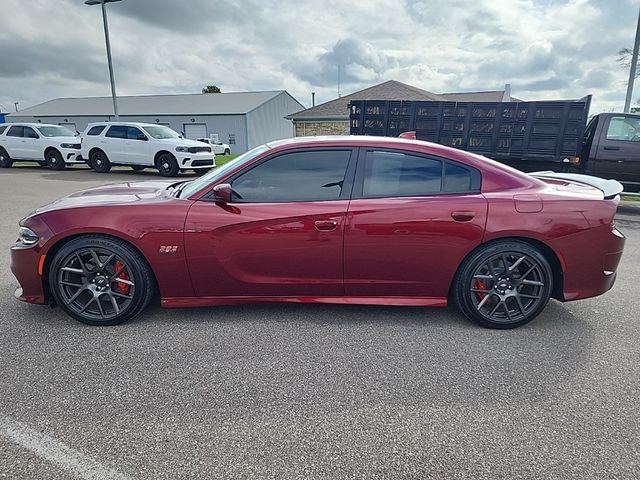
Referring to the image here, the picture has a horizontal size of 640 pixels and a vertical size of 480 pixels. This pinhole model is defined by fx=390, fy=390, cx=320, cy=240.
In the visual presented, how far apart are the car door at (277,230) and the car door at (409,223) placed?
0.43ft

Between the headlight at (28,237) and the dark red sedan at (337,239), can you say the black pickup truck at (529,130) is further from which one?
the headlight at (28,237)

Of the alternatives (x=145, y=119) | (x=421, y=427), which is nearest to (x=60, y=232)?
(x=421, y=427)

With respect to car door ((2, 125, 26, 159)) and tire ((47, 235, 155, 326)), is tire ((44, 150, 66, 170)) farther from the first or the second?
tire ((47, 235, 155, 326))

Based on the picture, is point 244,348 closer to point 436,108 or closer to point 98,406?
point 98,406

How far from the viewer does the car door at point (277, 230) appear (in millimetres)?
2988

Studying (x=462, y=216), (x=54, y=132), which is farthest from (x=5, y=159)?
(x=462, y=216)

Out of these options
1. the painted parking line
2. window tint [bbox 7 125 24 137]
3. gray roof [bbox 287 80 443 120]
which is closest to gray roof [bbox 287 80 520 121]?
gray roof [bbox 287 80 443 120]

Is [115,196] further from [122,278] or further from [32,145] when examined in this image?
[32,145]

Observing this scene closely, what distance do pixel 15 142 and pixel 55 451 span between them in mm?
17992

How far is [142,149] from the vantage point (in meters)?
13.2

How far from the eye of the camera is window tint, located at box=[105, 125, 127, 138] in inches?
536

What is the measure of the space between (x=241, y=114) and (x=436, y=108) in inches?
1264

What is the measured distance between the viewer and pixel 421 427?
2.10m

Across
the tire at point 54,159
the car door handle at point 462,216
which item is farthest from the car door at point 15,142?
the car door handle at point 462,216
